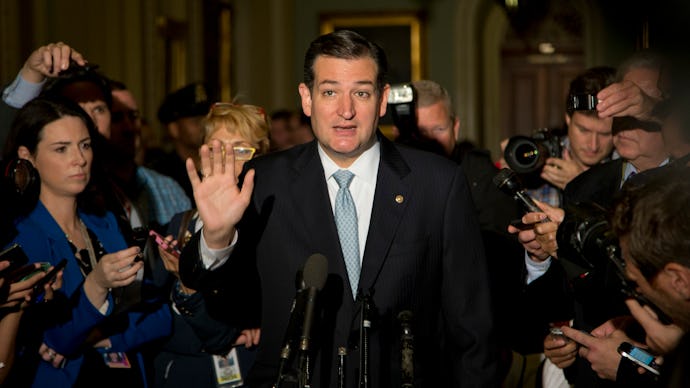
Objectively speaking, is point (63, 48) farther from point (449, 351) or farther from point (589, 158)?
point (589, 158)

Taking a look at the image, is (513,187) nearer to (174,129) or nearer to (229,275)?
(229,275)

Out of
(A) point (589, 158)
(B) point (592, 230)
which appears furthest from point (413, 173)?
(A) point (589, 158)

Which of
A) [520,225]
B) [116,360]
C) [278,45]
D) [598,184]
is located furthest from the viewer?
[278,45]

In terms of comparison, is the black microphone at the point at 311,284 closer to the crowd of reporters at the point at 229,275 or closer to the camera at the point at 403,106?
the crowd of reporters at the point at 229,275

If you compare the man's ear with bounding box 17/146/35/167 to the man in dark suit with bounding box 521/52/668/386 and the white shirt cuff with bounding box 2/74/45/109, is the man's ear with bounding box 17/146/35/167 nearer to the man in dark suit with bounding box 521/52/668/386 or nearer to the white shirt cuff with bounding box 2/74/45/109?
the white shirt cuff with bounding box 2/74/45/109

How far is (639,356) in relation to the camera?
9.26 feet

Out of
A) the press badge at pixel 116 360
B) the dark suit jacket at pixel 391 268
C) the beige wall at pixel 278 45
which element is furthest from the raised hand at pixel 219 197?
the beige wall at pixel 278 45

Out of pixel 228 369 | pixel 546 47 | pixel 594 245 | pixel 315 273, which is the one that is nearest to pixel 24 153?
pixel 228 369

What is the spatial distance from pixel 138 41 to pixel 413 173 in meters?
5.31

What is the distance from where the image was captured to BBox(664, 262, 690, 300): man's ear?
2289mm

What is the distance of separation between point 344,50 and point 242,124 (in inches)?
42.5

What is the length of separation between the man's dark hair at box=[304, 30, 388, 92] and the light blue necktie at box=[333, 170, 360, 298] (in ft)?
1.03

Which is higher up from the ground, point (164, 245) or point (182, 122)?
point (182, 122)

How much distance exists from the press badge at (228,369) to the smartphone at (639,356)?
151cm
